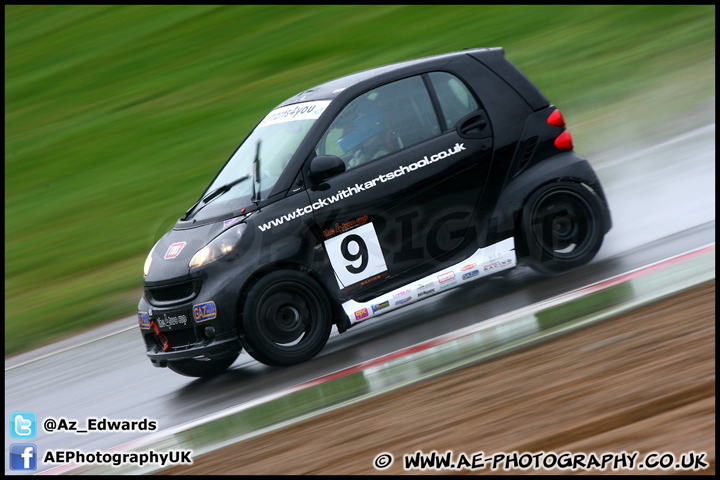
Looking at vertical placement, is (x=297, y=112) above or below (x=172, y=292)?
above

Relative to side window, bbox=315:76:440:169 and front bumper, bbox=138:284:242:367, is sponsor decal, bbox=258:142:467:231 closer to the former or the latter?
side window, bbox=315:76:440:169

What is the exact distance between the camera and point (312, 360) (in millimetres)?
6195

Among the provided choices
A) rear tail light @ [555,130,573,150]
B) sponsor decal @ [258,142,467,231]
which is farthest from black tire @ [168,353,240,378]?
rear tail light @ [555,130,573,150]

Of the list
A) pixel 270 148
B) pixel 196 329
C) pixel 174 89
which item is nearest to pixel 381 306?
pixel 196 329

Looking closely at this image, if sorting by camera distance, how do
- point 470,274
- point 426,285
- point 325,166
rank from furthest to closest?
point 470,274
point 426,285
point 325,166

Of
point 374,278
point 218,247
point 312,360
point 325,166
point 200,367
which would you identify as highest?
point 325,166

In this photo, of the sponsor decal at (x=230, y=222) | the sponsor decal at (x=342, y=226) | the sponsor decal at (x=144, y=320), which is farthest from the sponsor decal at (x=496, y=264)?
the sponsor decal at (x=144, y=320)

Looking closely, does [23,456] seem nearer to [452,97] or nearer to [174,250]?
[174,250]

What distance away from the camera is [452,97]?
6.50 m

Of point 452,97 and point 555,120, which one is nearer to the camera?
point 452,97

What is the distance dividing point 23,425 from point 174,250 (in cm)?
178

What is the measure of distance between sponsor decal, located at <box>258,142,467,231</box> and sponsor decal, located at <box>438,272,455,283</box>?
2.74 ft

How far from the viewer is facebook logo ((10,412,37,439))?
19.8 ft

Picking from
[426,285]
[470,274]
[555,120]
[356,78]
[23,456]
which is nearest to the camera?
[23,456]
